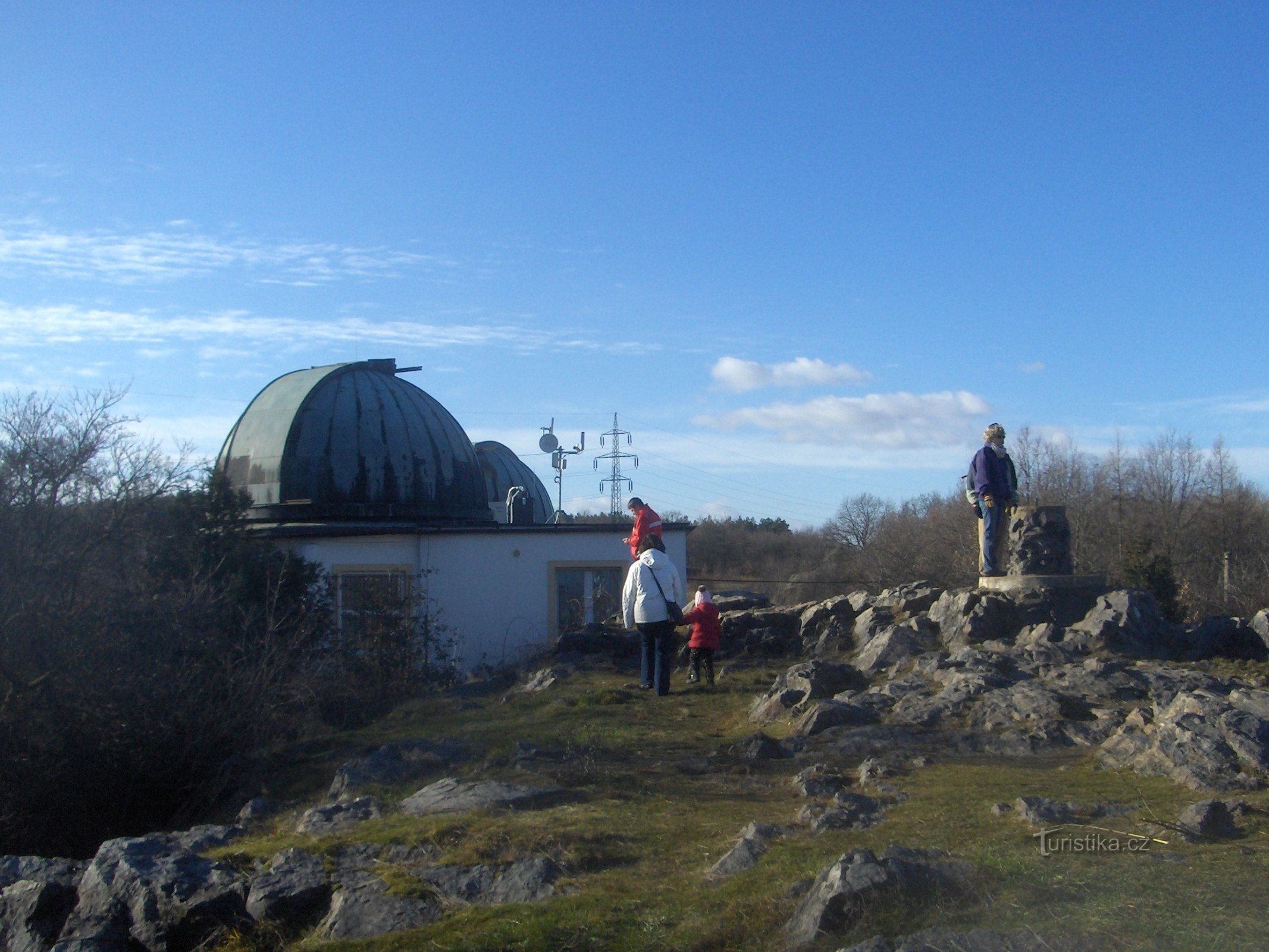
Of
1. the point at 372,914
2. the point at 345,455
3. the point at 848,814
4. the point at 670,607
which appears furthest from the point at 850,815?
the point at 345,455

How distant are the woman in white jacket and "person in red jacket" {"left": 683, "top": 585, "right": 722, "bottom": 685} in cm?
52

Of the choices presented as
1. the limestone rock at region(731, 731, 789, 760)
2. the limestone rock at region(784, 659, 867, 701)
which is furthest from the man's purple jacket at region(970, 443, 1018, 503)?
the limestone rock at region(731, 731, 789, 760)

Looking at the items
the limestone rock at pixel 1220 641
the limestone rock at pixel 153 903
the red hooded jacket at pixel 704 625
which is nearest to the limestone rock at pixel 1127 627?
the limestone rock at pixel 1220 641

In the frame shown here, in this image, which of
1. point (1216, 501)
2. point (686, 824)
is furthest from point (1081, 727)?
point (1216, 501)

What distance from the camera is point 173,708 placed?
950 centimetres

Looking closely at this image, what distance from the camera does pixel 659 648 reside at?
10.2 metres

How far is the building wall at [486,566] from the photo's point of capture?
1975 centimetres

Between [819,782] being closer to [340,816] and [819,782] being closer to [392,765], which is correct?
[340,816]

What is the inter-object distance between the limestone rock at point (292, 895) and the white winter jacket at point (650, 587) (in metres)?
4.75

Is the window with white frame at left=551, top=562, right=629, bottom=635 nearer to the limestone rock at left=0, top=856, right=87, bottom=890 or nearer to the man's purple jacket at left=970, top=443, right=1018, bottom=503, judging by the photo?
the man's purple jacket at left=970, top=443, right=1018, bottom=503

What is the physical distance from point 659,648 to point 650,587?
2.22 feet

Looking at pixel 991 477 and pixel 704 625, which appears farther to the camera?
pixel 991 477

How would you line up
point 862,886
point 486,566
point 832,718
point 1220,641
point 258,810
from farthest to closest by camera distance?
point 486,566
point 1220,641
point 832,718
point 258,810
point 862,886

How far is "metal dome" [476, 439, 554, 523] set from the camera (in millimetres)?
31630
